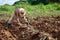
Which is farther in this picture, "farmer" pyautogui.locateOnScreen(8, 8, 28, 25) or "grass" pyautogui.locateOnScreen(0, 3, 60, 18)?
"grass" pyautogui.locateOnScreen(0, 3, 60, 18)

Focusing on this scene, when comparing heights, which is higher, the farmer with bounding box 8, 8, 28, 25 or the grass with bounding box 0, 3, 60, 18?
the farmer with bounding box 8, 8, 28, 25

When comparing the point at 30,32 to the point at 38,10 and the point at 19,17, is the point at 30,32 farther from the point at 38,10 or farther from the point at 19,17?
the point at 38,10

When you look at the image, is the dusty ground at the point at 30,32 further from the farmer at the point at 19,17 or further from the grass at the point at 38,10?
the grass at the point at 38,10

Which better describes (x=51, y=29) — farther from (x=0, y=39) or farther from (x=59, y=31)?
(x=0, y=39)

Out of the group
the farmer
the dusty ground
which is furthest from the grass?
the farmer

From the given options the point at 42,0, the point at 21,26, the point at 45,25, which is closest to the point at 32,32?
the point at 21,26

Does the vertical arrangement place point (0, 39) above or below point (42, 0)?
above

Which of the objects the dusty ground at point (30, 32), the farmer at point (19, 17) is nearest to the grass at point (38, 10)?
the dusty ground at point (30, 32)

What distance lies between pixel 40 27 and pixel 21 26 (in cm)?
73

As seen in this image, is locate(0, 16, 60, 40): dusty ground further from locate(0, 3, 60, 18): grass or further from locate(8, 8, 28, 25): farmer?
locate(0, 3, 60, 18): grass

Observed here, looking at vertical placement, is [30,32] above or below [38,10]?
above

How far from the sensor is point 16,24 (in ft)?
29.4

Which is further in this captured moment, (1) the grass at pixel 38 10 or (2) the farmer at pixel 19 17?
(1) the grass at pixel 38 10

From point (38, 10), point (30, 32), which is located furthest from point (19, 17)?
point (38, 10)
